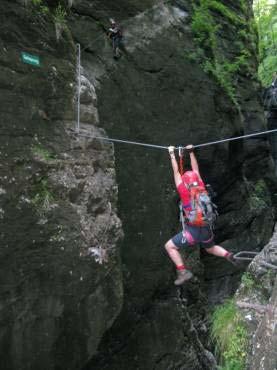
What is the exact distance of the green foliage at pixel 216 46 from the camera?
953cm

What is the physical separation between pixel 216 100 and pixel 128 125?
9.02 feet

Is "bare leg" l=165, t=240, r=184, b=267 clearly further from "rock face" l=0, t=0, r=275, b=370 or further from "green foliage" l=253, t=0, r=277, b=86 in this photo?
"green foliage" l=253, t=0, r=277, b=86

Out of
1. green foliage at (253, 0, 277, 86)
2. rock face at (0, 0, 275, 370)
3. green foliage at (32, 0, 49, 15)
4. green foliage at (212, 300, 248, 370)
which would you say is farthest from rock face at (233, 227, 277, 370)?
green foliage at (253, 0, 277, 86)

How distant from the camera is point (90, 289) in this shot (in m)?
5.02

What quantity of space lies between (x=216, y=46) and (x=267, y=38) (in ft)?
35.1

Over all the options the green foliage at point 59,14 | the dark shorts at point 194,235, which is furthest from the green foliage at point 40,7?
the dark shorts at point 194,235

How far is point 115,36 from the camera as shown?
25.4ft

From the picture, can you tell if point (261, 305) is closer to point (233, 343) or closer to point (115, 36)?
point (233, 343)

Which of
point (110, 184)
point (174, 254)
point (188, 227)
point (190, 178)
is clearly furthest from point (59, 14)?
point (174, 254)

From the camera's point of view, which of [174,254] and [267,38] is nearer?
[174,254]

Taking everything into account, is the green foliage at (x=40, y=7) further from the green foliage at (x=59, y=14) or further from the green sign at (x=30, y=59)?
the green sign at (x=30, y=59)

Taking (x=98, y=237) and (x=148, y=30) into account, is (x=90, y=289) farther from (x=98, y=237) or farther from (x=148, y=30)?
(x=148, y=30)

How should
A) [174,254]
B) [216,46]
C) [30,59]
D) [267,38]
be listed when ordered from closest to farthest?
[30,59] → [174,254] → [216,46] → [267,38]

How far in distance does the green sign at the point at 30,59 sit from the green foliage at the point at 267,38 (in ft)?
48.3
